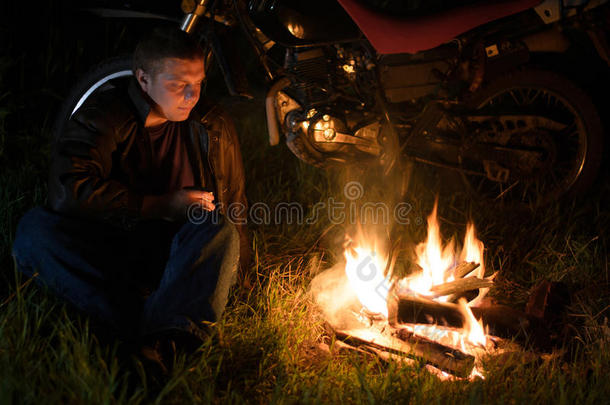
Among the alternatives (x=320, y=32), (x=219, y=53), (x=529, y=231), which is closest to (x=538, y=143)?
(x=529, y=231)

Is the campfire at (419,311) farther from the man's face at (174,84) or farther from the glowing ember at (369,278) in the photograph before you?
the man's face at (174,84)

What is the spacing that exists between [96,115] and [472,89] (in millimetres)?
2208

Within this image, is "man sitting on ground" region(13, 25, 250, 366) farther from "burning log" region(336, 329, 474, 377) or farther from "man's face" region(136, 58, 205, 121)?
"burning log" region(336, 329, 474, 377)

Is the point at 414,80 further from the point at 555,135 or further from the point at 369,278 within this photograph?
the point at 369,278

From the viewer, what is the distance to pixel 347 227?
10.6 feet

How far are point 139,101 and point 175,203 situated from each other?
49 cm

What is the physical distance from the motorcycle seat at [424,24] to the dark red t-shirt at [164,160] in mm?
1251

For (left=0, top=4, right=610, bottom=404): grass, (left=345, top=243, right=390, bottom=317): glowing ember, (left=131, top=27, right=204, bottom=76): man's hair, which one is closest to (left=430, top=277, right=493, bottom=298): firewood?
(left=345, top=243, right=390, bottom=317): glowing ember

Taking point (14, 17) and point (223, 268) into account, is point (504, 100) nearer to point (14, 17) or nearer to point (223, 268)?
point (223, 268)

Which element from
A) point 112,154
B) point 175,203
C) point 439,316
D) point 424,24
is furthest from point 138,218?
point 424,24

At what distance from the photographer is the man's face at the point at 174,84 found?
85.8 inches

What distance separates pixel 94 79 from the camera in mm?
3141

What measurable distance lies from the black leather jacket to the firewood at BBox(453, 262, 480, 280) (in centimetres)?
126

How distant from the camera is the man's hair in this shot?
217 centimetres
